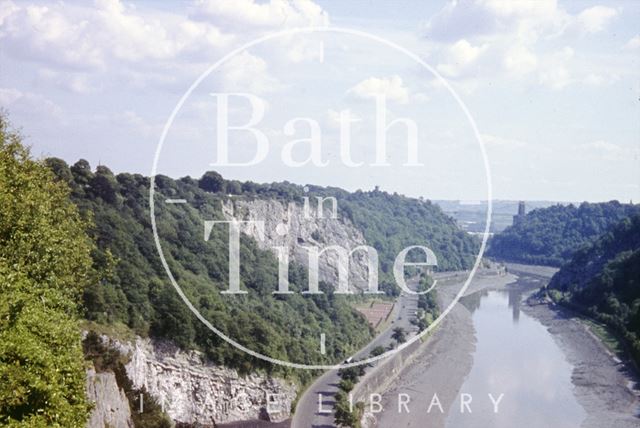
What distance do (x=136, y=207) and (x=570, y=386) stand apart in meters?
13.3

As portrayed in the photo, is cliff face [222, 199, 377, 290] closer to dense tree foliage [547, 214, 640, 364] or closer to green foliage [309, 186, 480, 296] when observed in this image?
green foliage [309, 186, 480, 296]

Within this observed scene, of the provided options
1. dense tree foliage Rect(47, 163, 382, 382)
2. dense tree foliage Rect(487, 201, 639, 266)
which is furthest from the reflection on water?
dense tree foliage Rect(487, 201, 639, 266)

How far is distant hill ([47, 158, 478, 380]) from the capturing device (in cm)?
1451

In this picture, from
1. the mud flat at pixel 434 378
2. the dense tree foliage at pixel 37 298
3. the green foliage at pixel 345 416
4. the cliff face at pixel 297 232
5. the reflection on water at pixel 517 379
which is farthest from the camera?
the cliff face at pixel 297 232

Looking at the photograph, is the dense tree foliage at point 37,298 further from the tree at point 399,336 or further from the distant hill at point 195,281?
the tree at point 399,336

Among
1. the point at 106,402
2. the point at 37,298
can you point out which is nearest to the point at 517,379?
the point at 106,402

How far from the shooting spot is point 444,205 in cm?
9000

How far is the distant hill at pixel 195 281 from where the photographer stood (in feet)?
47.6

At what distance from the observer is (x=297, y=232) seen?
94.4 feet

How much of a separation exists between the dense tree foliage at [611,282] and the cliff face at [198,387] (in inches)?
504

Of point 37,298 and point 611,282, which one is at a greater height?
point 37,298

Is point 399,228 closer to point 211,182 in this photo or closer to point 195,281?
point 211,182

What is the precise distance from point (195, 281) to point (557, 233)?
44496 millimetres

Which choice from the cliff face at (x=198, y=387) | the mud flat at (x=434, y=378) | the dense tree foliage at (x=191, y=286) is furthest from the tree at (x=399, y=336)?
the cliff face at (x=198, y=387)
